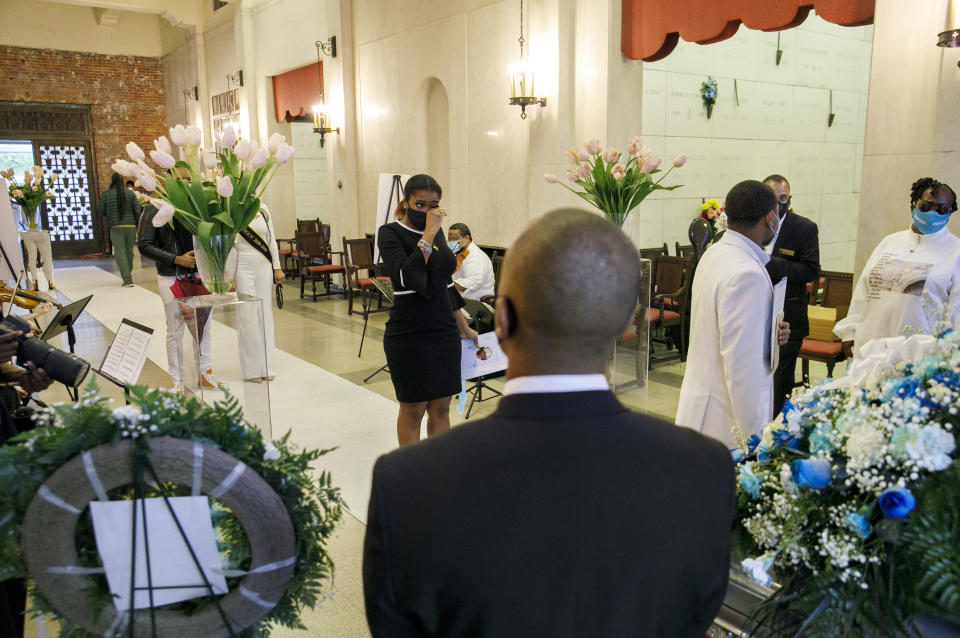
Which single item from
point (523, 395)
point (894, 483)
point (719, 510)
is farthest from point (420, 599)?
point (894, 483)

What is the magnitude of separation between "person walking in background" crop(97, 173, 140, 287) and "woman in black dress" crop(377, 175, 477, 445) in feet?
32.4

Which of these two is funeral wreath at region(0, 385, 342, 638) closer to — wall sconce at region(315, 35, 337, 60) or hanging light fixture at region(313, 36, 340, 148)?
hanging light fixture at region(313, 36, 340, 148)

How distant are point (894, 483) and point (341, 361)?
5.94m

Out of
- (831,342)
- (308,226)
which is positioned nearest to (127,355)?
(831,342)

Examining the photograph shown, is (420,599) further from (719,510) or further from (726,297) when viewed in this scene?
(726,297)

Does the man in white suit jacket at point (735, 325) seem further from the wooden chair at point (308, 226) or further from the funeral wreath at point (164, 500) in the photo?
the wooden chair at point (308, 226)

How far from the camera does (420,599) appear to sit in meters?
0.93

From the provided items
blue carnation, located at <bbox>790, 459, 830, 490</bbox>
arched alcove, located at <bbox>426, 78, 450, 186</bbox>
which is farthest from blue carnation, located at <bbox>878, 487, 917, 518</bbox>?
arched alcove, located at <bbox>426, 78, 450, 186</bbox>

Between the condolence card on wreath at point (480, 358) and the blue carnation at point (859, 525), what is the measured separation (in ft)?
8.68

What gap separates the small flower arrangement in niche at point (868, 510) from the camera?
46.9 inches

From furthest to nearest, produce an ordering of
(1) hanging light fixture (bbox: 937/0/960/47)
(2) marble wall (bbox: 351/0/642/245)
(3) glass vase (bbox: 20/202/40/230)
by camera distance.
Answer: (3) glass vase (bbox: 20/202/40/230) → (2) marble wall (bbox: 351/0/642/245) → (1) hanging light fixture (bbox: 937/0/960/47)

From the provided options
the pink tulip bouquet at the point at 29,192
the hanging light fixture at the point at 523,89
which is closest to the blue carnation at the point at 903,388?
the hanging light fixture at the point at 523,89

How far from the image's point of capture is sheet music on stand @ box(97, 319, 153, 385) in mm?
2668

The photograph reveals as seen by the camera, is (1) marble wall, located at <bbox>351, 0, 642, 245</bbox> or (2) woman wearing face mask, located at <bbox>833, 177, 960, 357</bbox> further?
(1) marble wall, located at <bbox>351, 0, 642, 245</bbox>
